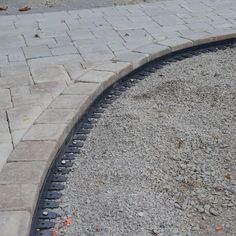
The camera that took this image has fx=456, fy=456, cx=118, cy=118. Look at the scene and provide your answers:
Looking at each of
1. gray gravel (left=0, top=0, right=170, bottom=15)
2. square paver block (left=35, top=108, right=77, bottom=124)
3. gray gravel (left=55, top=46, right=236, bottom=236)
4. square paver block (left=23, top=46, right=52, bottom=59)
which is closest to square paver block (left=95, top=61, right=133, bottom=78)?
gray gravel (left=55, top=46, right=236, bottom=236)

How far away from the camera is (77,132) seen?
3.91 meters

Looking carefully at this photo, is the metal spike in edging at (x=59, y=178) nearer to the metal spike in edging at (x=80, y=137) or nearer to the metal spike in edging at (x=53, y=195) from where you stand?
the metal spike in edging at (x=53, y=195)

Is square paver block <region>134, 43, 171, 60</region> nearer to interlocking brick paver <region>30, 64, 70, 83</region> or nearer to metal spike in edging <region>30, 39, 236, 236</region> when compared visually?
metal spike in edging <region>30, 39, 236, 236</region>

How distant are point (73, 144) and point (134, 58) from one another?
1.74 m

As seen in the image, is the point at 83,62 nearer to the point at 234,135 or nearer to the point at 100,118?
the point at 100,118

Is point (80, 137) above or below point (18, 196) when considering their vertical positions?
below

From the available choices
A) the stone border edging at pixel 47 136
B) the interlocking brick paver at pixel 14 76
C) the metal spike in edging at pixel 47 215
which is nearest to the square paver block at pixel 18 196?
the stone border edging at pixel 47 136

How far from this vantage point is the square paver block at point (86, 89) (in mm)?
4297

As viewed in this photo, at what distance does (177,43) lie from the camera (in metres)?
5.60

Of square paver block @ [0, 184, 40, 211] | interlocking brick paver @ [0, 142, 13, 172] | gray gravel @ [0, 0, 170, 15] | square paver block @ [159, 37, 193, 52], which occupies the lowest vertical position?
gray gravel @ [0, 0, 170, 15]

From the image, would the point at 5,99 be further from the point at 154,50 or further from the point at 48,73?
the point at 154,50

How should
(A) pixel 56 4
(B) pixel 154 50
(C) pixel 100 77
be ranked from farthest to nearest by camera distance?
(A) pixel 56 4
(B) pixel 154 50
(C) pixel 100 77

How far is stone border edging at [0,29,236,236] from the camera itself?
2.77 metres

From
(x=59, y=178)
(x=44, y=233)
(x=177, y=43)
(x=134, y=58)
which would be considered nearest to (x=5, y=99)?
(x=59, y=178)
